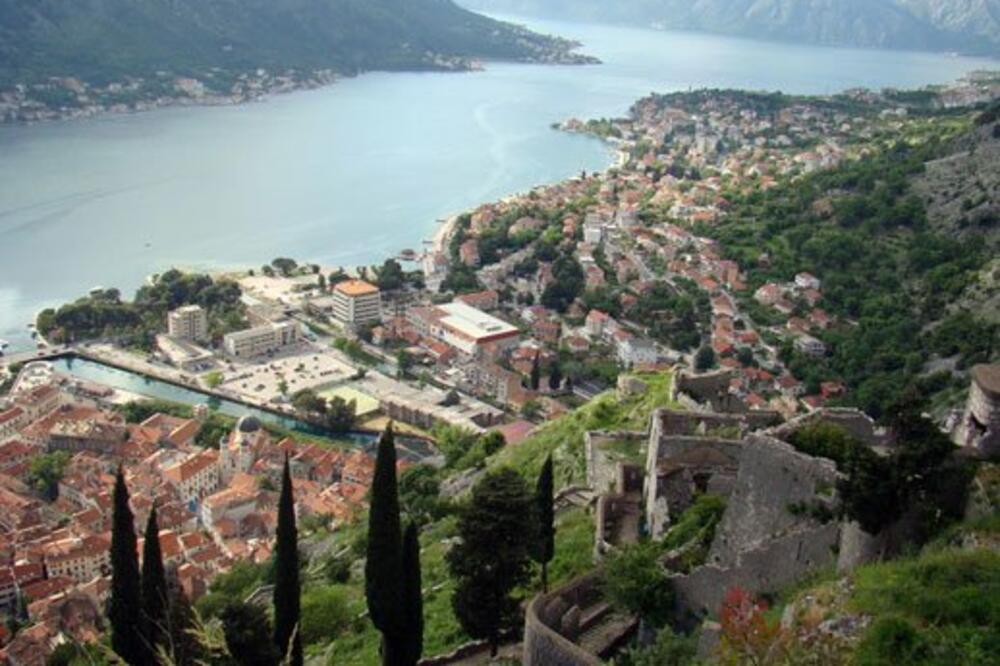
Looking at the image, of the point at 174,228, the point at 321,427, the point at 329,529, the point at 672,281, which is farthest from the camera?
the point at 174,228

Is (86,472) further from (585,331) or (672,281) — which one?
(672,281)

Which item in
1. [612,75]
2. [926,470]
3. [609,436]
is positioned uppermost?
[926,470]

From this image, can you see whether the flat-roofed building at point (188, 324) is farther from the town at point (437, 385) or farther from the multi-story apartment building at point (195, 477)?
the multi-story apartment building at point (195, 477)

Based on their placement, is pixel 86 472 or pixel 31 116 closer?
pixel 86 472

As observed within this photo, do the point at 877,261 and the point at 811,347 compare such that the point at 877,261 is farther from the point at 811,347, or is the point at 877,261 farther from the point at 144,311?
the point at 144,311

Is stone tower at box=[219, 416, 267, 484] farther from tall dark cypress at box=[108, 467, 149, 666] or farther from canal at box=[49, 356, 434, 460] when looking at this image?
tall dark cypress at box=[108, 467, 149, 666]

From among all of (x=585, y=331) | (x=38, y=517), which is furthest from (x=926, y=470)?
(x=585, y=331)
